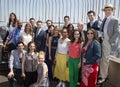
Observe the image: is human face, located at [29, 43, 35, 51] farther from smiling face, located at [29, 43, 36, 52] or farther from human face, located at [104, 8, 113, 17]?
human face, located at [104, 8, 113, 17]

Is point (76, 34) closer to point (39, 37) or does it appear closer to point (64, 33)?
point (64, 33)

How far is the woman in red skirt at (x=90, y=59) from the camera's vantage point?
6453 millimetres

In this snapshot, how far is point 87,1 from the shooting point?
28.7 feet

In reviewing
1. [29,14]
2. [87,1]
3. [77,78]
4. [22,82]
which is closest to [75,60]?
[77,78]

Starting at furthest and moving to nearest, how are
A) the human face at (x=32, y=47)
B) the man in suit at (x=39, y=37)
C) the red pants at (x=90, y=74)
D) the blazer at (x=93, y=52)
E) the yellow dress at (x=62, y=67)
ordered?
the man in suit at (x=39, y=37) < the yellow dress at (x=62, y=67) < the human face at (x=32, y=47) < the red pants at (x=90, y=74) < the blazer at (x=93, y=52)

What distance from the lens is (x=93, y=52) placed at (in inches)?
255

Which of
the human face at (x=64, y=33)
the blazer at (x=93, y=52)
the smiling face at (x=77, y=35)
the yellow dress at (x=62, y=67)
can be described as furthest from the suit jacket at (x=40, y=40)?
the blazer at (x=93, y=52)

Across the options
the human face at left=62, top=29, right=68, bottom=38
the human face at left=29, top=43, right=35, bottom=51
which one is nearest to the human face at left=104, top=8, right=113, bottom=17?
the human face at left=62, top=29, right=68, bottom=38

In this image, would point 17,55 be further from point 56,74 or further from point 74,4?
point 74,4

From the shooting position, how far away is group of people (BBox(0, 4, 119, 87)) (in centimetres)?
662

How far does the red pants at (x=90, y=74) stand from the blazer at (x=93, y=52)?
0.13 metres

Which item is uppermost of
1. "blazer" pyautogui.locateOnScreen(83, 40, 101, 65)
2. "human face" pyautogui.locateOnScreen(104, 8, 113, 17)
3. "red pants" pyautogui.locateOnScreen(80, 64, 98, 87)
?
"human face" pyautogui.locateOnScreen(104, 8, 113, 17)

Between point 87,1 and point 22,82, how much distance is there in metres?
2.84

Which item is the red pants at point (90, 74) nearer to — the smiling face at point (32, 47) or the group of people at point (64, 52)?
the group of people at point (64, 52)
